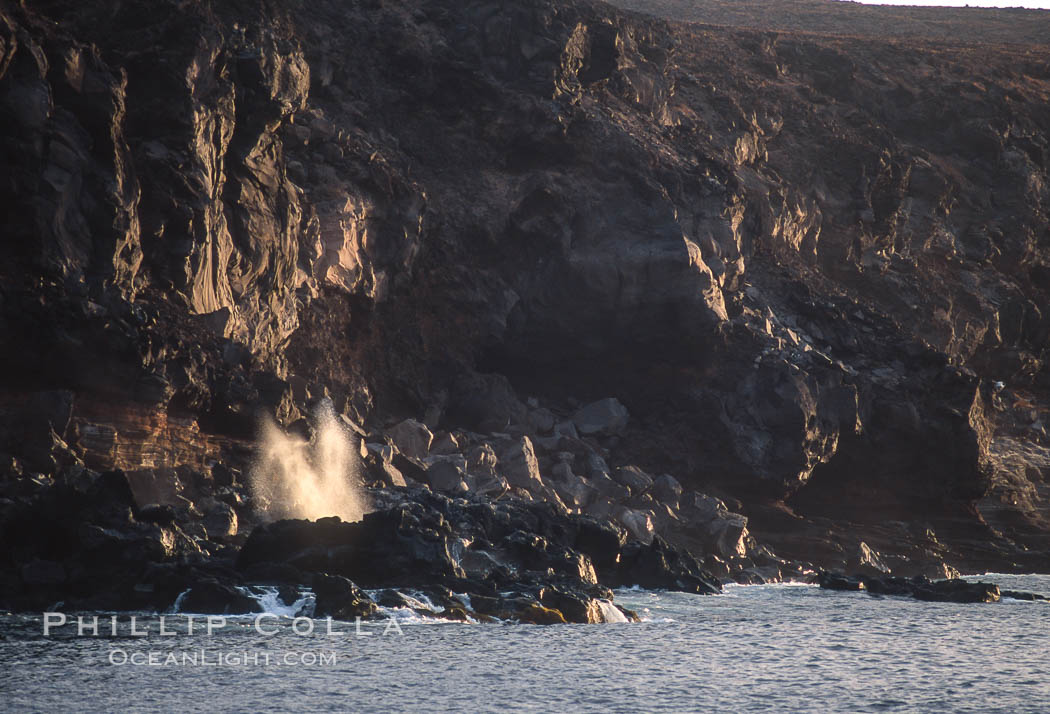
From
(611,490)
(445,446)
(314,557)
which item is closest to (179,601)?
(314,557)

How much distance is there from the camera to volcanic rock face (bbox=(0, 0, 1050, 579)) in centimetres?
4184

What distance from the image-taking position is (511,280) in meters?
66.2

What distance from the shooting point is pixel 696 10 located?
140m

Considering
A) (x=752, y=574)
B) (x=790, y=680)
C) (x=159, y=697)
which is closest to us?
(x=159, y=697)

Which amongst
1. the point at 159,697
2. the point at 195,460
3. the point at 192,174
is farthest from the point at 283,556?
the point at 192,174

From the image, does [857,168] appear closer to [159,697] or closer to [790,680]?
[790,680]

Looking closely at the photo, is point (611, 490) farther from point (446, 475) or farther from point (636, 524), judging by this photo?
point (446, 475)

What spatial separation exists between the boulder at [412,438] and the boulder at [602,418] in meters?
10.7

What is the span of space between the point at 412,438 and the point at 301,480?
11173 mm

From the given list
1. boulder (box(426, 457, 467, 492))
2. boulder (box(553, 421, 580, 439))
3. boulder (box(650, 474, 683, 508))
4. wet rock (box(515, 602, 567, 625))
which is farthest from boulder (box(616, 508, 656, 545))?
wet rock (box(515, 602, 567, 625))

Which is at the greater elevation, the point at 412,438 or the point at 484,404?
the point at 484,404

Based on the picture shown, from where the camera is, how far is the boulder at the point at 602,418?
63531 millimetres

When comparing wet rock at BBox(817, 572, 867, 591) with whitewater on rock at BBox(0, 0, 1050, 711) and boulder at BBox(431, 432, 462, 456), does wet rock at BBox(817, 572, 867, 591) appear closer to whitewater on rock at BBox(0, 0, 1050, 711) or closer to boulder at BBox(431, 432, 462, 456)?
whitewater on rock at BBox(0, 0, 1050, 711)

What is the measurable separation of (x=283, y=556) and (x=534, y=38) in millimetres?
45877
